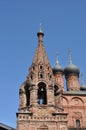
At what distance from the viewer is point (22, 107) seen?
22.2m

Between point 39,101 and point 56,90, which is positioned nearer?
point 39,101

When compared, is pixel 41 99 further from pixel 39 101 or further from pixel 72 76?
pixel 72 76

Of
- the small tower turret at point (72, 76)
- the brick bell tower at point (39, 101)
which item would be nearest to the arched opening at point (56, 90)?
the brick bell tower at point (39, 101)

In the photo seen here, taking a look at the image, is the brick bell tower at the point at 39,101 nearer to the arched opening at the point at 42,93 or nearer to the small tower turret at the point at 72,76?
the arched opening at the point at 42,93

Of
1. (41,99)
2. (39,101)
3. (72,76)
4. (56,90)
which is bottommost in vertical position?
(39,101)

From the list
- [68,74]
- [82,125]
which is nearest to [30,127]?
[82,125]

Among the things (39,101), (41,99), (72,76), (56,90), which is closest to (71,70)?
(72,76)

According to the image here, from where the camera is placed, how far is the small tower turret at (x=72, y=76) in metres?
32.2

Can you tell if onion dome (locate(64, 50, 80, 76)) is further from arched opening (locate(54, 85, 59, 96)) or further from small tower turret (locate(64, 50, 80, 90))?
arched opening (locate(54, 85, 59, 96))

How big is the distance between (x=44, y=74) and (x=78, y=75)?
380 inches

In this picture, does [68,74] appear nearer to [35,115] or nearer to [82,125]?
[82,125]

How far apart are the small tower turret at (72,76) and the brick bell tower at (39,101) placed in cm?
809

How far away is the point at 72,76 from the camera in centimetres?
3238

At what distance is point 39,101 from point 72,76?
9916 mm
